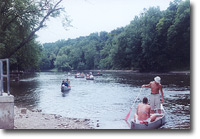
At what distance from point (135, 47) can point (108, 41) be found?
12.6ft

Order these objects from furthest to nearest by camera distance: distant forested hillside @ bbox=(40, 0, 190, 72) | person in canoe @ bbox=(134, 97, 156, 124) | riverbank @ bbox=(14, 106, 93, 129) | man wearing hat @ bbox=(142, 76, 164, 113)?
1. distant forested hillside @ bbox=(40, 0, 190, 72)
2. man wearing hat @ bbox=(142, 76, 164, 113)
3. person in canoe @ bbox=(134, 97, 156, 124)
4. riverbank @ bbox=(14, 106, 93, 129)

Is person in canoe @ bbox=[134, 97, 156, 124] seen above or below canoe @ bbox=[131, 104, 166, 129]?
above

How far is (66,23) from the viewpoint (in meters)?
8.05

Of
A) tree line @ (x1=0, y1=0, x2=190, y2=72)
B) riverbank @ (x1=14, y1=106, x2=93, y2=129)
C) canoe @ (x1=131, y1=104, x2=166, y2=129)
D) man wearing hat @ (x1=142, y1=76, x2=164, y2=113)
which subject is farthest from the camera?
tree line @ (x1=0, y1=0, x2=190, y2=72)

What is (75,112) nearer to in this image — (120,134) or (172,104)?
(172,104)

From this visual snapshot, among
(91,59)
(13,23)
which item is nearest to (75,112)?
(91,59)

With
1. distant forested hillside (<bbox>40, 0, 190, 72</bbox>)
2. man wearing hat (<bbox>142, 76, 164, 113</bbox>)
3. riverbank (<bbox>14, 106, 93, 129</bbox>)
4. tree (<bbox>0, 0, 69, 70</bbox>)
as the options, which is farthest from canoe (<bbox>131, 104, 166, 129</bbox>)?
tree (<bbox>0, 0, 69, 70</bbox>)

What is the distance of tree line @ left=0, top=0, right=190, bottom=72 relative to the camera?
806 centimetres

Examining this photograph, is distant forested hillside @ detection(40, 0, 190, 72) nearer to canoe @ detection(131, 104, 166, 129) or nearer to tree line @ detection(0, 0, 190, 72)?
tree line @ detection(0, 0, 190, 72)

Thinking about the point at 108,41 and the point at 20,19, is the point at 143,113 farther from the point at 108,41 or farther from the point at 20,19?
the point at 20,19

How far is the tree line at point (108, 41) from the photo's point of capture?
8.06m

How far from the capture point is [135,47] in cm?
1338

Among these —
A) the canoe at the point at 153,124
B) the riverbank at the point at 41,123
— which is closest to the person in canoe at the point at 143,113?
the canoe at the point at 153,124

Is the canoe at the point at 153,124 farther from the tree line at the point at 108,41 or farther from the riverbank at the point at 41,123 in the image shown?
the tree line at the point at 108,41
